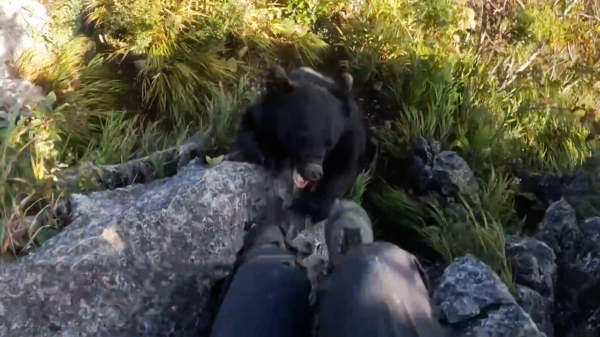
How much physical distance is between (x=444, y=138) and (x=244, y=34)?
170 cm

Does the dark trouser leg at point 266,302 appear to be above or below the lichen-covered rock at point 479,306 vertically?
above

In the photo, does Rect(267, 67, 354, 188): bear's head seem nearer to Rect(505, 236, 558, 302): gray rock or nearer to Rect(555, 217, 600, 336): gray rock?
Rect(505, 236, 558, 302): gray rock

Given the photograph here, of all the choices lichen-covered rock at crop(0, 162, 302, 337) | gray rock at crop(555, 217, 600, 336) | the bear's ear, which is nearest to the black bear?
the bear's ear

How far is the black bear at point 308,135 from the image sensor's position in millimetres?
3129

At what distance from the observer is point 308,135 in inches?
122

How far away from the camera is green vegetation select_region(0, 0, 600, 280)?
3.76m

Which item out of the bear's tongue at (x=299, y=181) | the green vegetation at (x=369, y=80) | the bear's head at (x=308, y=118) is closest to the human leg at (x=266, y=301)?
the bear's head at (x=308, y=118)

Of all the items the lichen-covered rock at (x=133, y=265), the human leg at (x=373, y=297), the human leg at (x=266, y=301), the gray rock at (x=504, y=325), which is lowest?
the lichen-covered rock at (x=133, y=265)

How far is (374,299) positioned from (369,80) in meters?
3.18

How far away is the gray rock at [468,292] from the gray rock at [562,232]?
842mm

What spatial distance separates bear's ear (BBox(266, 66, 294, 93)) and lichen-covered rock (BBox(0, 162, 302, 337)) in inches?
23.7

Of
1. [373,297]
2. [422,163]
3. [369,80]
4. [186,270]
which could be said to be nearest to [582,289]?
[422,163]

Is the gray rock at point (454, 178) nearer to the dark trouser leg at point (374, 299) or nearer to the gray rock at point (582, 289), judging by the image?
the gray rock at point (582, 289)

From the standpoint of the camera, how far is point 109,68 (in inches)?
173
